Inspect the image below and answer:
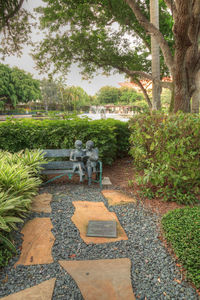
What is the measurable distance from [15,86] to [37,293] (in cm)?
4197

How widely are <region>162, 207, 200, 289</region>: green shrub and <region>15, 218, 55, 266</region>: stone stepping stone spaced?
1240mm

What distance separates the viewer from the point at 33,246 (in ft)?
6.66

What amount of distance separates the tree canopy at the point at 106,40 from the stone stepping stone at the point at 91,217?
4.30 m

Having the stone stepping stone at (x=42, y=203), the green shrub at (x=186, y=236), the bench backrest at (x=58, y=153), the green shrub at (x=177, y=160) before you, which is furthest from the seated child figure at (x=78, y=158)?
the green shrub at (x=186, y=236)

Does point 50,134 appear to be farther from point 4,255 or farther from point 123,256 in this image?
point 123,256

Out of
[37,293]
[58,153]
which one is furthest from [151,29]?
[37,293]

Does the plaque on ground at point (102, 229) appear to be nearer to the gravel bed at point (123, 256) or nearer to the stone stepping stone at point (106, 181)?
the gravel bed at point (123, 256)

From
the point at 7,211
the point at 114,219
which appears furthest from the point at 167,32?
the point at 7,211

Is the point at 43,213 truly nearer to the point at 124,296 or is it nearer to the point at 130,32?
the point at 124,296

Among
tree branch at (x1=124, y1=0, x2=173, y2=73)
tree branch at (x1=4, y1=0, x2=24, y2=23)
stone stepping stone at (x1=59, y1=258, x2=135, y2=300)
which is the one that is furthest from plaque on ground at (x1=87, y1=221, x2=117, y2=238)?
tree branch at (x1=124, y1=0, x2=173, y2=73)

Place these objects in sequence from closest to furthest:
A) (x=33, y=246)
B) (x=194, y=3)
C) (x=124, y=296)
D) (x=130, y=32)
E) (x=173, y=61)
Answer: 1. (x=124, y=296)
2. (x=33, y=246)
3. (x=194, y=3)
4. (x=173, y=61)
5. (x=130, y=32)

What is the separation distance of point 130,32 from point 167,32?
1.84 m

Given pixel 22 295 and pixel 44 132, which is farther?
pixel 44 132

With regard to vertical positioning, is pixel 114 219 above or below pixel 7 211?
below
